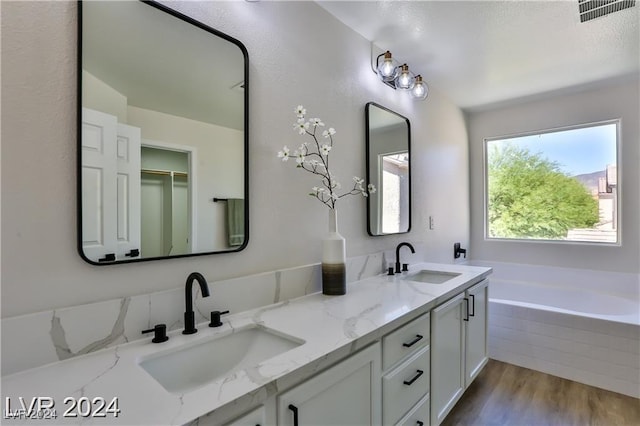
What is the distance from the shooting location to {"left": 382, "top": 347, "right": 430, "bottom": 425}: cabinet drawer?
1236 mm

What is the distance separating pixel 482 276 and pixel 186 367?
1906 mm

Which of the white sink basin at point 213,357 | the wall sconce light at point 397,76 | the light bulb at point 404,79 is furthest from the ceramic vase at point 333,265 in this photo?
the light bulb at point 404,79

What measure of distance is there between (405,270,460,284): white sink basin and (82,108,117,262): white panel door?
5.79 ft

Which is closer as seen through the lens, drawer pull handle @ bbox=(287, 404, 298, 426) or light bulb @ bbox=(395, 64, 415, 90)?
drawer pull handle @ bbox=(287, 404, 298, 426)

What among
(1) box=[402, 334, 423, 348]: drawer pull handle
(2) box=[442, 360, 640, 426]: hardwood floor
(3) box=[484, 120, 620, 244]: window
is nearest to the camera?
(1) box=[402, 334, 423, 348]: drawer pull handle

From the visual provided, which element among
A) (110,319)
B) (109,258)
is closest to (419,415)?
(110,319)

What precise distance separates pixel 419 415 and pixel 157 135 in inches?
64.8

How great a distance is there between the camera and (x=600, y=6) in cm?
182

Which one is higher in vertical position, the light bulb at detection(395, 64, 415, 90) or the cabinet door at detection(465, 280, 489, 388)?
the light bulb at detection(395, 64, 415, 90)

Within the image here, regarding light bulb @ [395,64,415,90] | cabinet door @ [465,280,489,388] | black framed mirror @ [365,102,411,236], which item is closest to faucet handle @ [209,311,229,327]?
black framed mirror @ [365,102,411,236]

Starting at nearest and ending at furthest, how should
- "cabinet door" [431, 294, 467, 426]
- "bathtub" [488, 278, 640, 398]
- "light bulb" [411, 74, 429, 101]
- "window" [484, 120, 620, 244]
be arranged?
"cabinet door" [431, 294, 467, 426]
"bathtub" [488, 278, 640, 398]
"light bulb" [411, 74, 429, 101]
"window" [484, 120, 620, 244]

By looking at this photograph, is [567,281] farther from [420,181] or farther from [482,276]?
[420,181]

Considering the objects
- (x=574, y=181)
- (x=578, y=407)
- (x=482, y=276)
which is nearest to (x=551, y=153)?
(x=574, y=181)

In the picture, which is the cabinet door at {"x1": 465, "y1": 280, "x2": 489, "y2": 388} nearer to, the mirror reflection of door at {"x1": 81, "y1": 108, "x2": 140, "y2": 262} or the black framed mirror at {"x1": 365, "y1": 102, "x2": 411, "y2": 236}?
the black framed mirror at {"x1": 365, "y1": 102, "x2": 411, "y2": 236}
